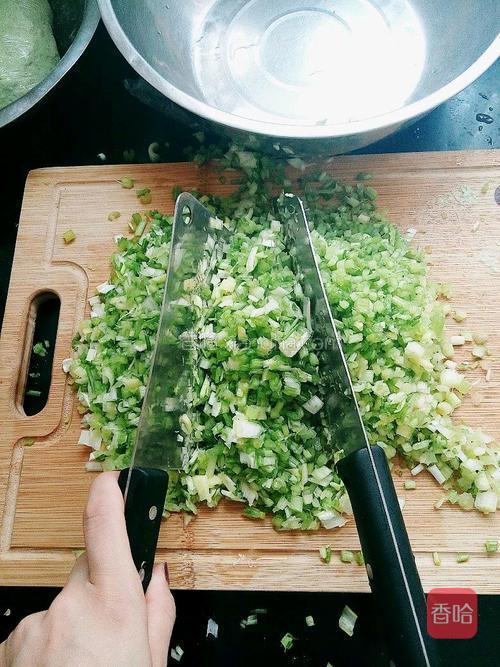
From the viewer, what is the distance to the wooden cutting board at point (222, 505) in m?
1.25

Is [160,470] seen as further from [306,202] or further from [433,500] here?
[306,202]

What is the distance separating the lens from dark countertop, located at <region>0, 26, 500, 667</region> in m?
1.34

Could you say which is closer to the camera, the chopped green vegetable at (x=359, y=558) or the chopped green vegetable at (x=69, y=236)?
the chopped green vegetable at (x=359, y=558)

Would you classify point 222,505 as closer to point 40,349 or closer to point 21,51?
point 40,349

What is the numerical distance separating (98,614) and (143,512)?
18cm

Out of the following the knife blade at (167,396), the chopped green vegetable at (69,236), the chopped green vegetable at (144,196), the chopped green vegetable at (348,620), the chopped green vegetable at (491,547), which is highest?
the chopped green vegetable at (144,196)

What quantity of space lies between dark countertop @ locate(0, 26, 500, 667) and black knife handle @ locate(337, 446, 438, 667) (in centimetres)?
38

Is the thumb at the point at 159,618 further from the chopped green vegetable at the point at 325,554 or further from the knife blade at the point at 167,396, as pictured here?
the chopped green vegetable at the point at 325,554

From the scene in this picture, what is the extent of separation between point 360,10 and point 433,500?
1447mm

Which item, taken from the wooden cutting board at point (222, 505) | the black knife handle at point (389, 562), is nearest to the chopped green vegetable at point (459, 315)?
the wooden cutting board at point (222, 505)

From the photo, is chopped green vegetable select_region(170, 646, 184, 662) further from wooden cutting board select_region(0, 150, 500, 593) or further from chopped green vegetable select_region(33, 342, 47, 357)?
chopped green vegetable select_region(33, 342, 47, 357)

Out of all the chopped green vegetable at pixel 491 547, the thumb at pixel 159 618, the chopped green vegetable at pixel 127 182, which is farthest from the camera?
the chopped green vegetable at pixel 127 182

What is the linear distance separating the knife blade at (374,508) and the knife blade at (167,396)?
266mm

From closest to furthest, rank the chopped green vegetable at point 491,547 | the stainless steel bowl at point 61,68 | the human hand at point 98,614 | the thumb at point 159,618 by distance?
the human hand at point 98,614 → the thumb at point 159,618 → the chopped green vegetable at point 491,547 → the stainless steel bowl at point 61,68
